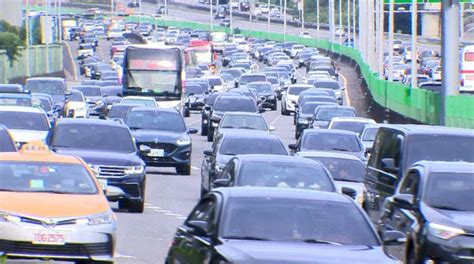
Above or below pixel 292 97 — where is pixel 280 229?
above

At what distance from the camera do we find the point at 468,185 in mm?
16016

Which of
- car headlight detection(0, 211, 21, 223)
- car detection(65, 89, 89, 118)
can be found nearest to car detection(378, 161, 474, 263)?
car headlight detection(0, 211, 21, 223)

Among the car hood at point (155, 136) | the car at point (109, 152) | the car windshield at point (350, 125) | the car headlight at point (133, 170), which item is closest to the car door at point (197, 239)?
the car at point (109, 152)

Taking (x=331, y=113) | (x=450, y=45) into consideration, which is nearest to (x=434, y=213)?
(x=331, y=113)

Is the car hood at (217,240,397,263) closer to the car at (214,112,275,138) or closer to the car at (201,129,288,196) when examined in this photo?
the car at (201,129,288,196)

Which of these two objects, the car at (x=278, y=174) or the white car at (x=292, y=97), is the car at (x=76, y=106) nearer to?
the white car at (x=292, y=97)

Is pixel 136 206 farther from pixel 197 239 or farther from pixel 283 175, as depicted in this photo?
pixel 197 239

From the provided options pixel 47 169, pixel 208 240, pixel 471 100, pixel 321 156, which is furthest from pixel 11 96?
pixel 208 240

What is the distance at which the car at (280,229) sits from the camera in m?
10.7

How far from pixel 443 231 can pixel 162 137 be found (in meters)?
19.7

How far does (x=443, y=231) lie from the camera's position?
15.0m

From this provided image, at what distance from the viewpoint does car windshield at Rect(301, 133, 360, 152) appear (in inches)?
1195

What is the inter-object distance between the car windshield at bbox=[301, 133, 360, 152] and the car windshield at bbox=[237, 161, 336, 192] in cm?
1092

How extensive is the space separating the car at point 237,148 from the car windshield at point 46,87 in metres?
28.0
